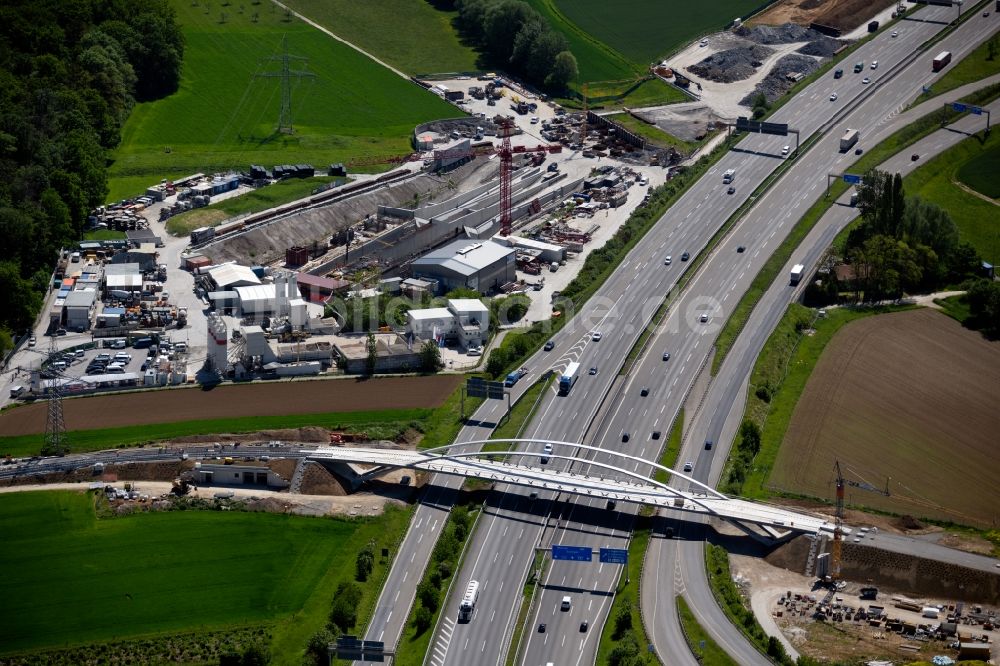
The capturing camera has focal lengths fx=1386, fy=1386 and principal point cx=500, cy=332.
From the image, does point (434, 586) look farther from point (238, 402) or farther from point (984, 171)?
point (984, 171)

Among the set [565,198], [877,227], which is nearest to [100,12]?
[565,198]

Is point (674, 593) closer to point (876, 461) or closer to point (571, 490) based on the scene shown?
point (571, 490)

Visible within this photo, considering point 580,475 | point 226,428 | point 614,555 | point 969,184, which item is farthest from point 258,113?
point 614,555

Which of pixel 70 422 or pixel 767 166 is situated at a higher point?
pixel 767 166

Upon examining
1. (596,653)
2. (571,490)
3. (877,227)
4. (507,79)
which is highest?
(507,79)

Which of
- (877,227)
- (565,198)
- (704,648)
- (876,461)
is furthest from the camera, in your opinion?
(565,198)

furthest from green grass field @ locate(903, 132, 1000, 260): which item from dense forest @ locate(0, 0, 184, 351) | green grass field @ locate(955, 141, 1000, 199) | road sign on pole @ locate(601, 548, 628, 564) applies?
dense forest @ locate(0, 0, 184, 351)
